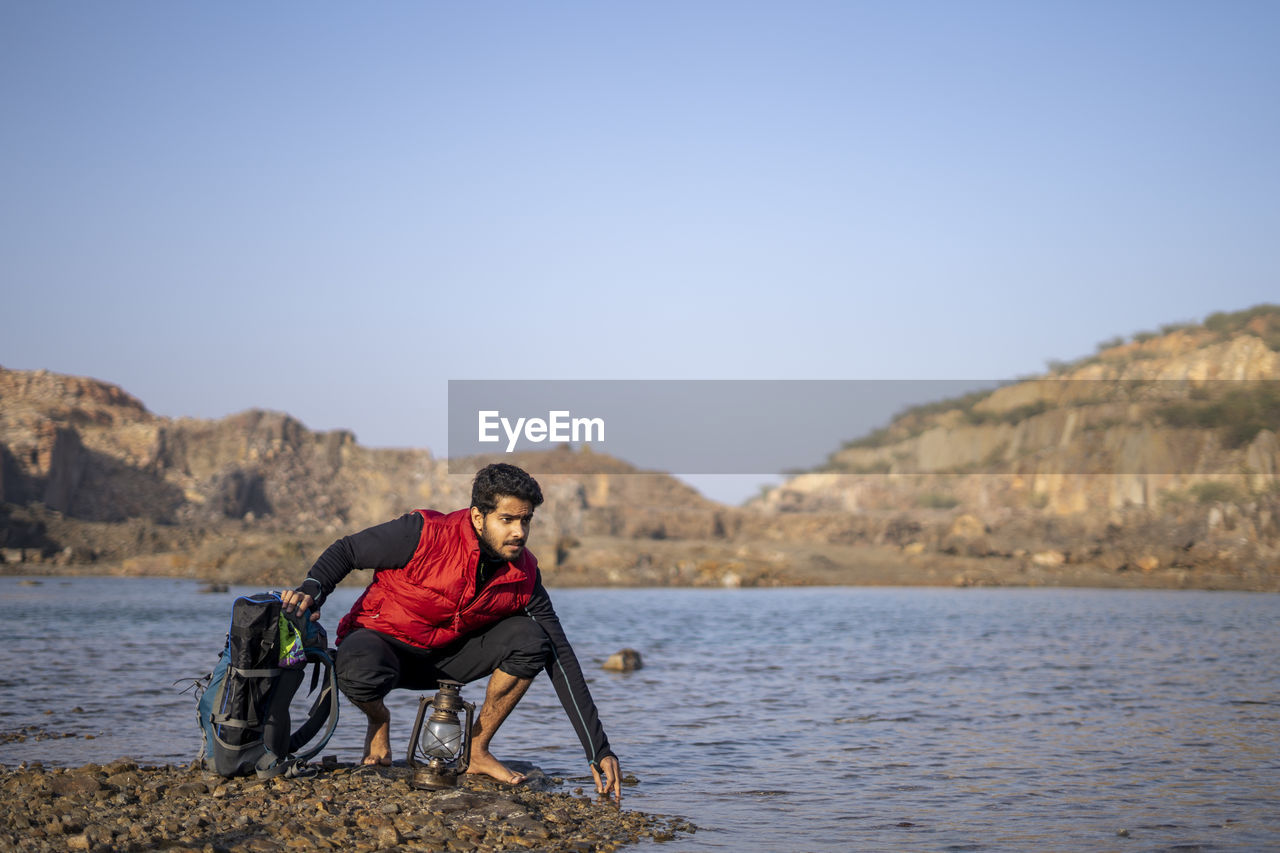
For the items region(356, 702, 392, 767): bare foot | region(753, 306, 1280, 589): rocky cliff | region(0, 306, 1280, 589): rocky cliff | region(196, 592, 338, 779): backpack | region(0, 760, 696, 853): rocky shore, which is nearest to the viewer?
region(0, 760, 696, 853): rocky shore

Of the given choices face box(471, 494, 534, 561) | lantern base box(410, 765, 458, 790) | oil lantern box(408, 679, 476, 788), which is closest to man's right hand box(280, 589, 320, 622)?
oil lantern box(408, 679, 476, 788)

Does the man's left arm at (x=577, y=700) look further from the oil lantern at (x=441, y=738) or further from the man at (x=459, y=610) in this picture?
the oil lantern at (x=441, y=738)

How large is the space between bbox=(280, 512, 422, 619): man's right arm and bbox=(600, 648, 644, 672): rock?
7.48 meters

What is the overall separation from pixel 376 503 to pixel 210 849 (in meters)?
54.3

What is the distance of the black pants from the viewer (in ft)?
14.6

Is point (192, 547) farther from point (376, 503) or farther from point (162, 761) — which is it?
point (162, 761)

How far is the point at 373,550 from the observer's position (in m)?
4.37

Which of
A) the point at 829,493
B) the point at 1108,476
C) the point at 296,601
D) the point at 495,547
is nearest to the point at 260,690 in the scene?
the point at 296,601

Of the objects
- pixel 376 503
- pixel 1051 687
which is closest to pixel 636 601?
pixel 1051 687

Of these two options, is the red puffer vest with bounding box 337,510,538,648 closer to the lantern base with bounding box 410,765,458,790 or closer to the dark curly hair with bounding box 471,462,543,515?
the dark curly hair with bounding box 471,462,543,515

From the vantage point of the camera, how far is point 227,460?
57.9 meters

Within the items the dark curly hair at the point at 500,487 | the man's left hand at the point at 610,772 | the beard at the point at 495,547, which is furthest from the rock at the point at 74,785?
the man's left hand at the point at 610,772

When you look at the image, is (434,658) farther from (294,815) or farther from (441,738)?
(294,815)

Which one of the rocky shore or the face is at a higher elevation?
the face
